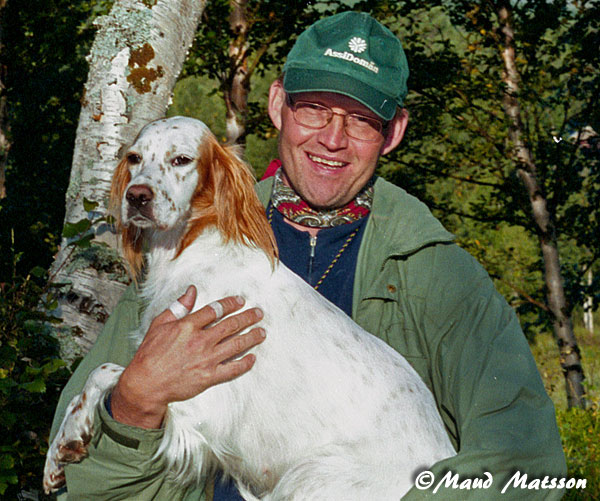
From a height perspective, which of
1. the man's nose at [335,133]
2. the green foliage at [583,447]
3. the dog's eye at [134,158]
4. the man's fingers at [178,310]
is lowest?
the green foliage at [583,447]

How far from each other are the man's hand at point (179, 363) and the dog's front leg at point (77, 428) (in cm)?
14

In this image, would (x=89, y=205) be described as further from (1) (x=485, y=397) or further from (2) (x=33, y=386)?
(1) (x=485, y=397)

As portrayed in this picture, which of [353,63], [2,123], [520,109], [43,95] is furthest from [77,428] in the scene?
[43,95]

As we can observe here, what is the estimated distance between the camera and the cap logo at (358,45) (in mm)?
2891

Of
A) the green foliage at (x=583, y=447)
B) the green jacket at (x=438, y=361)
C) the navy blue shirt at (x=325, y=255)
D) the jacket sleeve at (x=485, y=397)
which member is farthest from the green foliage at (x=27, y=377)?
the green foliage at (x=583, y=447)

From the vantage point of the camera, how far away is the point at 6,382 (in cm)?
316

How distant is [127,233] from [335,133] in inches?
38.3

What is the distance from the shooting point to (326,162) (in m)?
3.08

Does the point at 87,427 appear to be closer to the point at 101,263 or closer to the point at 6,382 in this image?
the point at 6,382

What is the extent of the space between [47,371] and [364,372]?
1.53m

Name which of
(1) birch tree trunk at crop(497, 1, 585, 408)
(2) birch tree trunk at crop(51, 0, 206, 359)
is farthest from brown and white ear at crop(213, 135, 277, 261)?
(1) birch tree trunk at crop(497, 1, 585, 408)

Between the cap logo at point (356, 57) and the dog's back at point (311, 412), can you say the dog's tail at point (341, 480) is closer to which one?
the dog's back at point (311, 412)

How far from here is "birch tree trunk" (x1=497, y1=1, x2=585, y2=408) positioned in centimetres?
1030

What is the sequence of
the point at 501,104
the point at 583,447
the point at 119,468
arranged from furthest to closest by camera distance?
the point at 501,104, the point at 583,447, the point at 119,468
